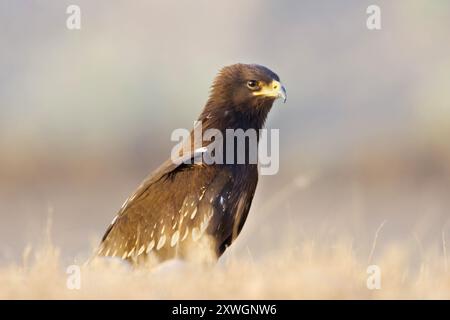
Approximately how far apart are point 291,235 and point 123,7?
766 inches

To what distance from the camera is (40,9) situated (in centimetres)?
2575

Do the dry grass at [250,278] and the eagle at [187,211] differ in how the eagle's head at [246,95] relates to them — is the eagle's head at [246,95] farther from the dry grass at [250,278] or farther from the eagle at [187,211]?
the dry grass at [250,278]

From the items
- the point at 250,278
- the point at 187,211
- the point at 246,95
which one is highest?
the point at 246,95

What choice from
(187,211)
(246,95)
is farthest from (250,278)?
(246,95)

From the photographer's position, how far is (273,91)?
8.77m

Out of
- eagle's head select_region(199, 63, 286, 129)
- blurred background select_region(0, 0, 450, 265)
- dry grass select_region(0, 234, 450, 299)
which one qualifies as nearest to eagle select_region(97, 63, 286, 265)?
eagle's head select_region(199, 63, 286, 129)

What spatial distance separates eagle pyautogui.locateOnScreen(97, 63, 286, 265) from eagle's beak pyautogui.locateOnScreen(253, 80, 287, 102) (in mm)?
345

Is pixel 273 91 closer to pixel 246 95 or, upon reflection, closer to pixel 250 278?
pixel 246 95

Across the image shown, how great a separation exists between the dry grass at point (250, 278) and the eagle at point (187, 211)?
325 millimetres

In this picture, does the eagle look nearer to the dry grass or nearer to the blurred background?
the dry grass

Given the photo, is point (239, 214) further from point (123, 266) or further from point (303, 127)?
point (303, 127)

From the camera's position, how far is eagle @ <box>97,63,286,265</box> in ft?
26.6

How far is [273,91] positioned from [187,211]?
128 cm
